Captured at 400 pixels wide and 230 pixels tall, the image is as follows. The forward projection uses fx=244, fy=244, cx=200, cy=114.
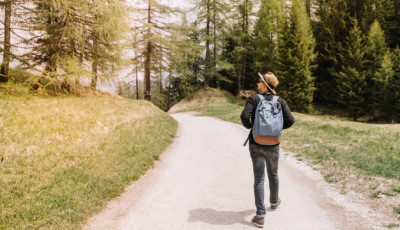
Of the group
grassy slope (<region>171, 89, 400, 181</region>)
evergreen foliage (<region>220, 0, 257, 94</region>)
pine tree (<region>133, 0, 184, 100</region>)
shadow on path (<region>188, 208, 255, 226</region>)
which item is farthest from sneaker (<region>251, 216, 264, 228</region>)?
evergreen foliage (<region>220, 0, 257, 94</region>)

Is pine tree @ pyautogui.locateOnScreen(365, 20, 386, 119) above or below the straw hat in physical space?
above

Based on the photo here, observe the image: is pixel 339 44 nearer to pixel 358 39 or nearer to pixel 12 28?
pixel 358 39

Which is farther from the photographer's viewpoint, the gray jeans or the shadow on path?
the shadow on path

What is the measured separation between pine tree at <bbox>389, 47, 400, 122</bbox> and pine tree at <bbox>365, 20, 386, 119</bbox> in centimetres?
131

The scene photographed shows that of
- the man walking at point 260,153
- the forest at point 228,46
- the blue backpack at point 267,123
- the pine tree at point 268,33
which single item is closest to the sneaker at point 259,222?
the man walking at point 260,153

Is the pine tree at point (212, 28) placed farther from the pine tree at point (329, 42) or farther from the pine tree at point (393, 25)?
the pine tree at point (393, 25)

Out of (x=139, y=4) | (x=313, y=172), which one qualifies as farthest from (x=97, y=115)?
(x=139, y=4)

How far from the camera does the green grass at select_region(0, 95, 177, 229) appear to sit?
424 cm

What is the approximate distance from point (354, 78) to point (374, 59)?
3.66 meters

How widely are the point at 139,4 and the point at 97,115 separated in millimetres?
17842

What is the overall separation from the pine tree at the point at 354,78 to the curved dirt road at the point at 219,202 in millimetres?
25901

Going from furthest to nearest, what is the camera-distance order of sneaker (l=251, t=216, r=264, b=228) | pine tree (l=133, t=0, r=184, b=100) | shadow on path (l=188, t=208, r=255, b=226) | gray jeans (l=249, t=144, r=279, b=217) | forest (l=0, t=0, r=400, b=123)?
pine tree (l=133, t=0, r=184, b=100), forest (l=0, t=0, r=400, b=123), shadow on path (l=188, t=208, r=255, b=226), gray jeans (l=249, t=144, r=279, b=217), sneaker (l=251, t=216, r=264, b=228)

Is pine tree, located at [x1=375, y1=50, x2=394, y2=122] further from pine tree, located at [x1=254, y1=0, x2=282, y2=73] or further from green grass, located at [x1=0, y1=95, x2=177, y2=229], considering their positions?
green grass, located at [x1=0, y1=95, x2=177, y2=229]

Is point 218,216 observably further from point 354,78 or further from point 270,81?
point 354,78
